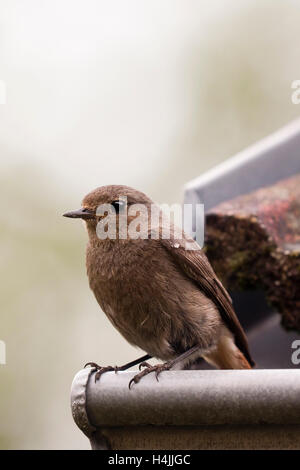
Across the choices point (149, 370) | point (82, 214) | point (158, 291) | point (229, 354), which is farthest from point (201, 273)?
point (149, 370)

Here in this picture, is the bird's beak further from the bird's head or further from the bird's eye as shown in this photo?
the bird's eye

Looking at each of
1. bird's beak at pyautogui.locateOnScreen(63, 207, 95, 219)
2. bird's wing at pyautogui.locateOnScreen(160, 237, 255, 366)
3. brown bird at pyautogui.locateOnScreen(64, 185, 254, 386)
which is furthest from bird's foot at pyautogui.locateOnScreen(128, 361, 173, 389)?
bird's beak at pyautogui.locateOnScreen(63, 207, 95, 219)

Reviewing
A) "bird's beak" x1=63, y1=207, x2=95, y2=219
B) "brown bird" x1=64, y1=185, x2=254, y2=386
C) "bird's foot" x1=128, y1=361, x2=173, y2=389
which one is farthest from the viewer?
"bird's beak" x1=63, y1=207, x2=95, y2=219

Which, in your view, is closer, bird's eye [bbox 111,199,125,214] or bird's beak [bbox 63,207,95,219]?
bird's beak [bbox 63,207,95,219]

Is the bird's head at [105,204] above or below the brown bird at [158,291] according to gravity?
above

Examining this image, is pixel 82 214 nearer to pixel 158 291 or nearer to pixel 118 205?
pixel 118 205

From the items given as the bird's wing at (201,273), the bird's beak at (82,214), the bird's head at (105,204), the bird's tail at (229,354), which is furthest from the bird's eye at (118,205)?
the bird's tail at (229,354)

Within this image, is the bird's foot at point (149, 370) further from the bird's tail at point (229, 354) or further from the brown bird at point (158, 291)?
the bird's tail at point (229, 354)
